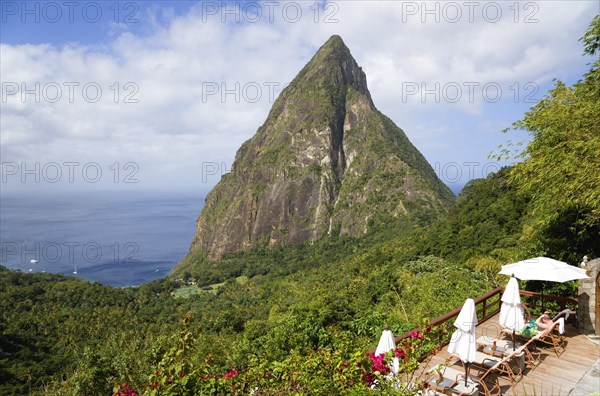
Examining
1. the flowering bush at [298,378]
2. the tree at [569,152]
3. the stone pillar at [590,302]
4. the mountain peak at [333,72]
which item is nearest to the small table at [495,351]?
the flowering bush at [298,378]

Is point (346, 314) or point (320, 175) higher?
point (320, 175)

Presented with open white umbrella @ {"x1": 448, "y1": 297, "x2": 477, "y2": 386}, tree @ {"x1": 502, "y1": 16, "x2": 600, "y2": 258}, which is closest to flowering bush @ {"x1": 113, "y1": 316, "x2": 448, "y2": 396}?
open white umbrella @ {"x1": 448, "y1": 297, "x2": 477, "y2": 386}

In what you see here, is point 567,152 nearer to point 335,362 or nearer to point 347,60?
point 335,362

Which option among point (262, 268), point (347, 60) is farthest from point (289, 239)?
point (347, 60)

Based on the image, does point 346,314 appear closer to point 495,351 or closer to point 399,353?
point 495,351

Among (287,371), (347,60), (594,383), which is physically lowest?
(594,383)

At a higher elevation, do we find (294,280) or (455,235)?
(455,235)

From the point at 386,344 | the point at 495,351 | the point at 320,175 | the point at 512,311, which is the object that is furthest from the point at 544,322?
the point at 320,175
